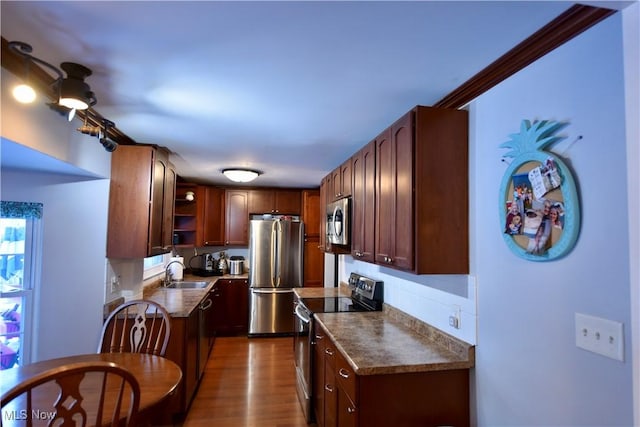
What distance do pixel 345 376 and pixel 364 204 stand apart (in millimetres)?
1252

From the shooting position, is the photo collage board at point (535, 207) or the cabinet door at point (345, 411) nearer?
the photo collage board at point (535, 207)

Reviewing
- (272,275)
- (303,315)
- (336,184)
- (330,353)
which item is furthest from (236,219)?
(330,353)

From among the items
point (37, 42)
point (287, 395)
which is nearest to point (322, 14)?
point (37, 42)

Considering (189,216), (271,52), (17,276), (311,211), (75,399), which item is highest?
(271,52)

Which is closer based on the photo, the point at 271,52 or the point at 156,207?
the point at 271,52

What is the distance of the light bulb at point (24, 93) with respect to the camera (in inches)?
60.4

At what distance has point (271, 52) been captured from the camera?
146 cm

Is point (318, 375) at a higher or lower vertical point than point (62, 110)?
lower

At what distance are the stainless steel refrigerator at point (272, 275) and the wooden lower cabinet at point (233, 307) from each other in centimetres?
23

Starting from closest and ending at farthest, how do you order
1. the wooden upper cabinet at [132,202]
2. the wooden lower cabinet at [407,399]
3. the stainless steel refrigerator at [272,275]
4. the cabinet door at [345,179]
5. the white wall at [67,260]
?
the wooden lower cabinet at [407,399], the white wall at [67,260], the wooden upper cabinet at [132,202], the cabinet door at [345,179], the stainless steel refrigerator at [272,275]

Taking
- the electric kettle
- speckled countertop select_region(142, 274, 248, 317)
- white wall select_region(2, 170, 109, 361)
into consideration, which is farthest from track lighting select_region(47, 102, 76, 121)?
the electric kettle

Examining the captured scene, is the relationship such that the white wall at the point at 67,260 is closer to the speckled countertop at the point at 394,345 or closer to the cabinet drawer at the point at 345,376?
the speckled countertop at the point at 394,345

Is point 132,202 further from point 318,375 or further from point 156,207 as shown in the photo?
point 318,375

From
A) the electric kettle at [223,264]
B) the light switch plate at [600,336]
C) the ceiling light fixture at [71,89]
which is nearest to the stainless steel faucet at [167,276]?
Result: the electric kettle at [223,264]
